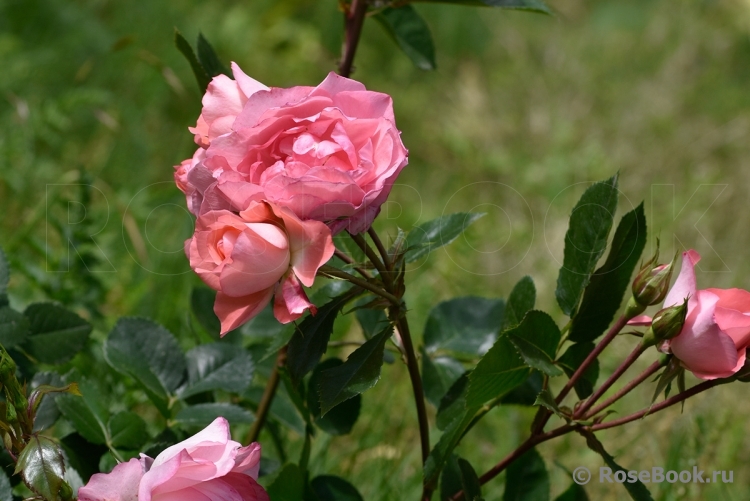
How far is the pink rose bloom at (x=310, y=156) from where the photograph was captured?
499 mm

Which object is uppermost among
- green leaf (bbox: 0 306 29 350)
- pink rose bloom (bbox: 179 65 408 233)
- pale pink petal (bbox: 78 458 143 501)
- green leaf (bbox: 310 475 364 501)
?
pink rose bloom (bbox: 179 65 408 233)

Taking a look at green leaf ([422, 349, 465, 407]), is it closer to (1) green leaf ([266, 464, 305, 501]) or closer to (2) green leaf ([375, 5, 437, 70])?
(1) green leaf ([266, 464, 305, 501])

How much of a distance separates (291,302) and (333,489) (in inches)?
12.9

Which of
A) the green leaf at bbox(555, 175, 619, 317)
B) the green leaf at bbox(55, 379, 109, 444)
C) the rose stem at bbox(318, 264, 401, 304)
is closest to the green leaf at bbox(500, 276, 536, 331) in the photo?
the green leaf at bbox(555, 175, 619, 317)

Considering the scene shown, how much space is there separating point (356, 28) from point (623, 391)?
47 centimetres

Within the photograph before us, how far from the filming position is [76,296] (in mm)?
1172

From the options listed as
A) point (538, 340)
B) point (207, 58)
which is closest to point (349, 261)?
point (538, 340)

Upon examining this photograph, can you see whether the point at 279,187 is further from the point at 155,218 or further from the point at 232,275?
the point at 155,218

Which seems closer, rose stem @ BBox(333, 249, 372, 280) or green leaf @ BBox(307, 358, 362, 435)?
rose stem @ BBox(333, 249, 372, 280)

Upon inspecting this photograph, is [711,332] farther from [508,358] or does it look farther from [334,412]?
[334,412]

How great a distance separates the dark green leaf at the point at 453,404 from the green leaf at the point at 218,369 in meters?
0.20

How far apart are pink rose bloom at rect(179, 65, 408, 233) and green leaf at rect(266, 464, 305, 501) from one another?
0.79 ft

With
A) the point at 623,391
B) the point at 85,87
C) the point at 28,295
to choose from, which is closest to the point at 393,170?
the point at 623,391

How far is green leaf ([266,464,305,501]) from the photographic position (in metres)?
0.65
